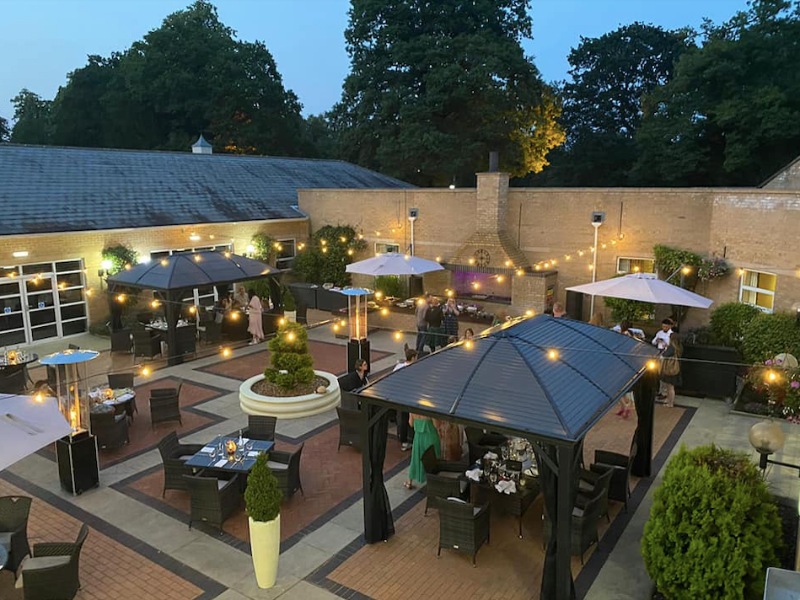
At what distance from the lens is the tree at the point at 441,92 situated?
1147 inches

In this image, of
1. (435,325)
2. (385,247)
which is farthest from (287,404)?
(385,247)

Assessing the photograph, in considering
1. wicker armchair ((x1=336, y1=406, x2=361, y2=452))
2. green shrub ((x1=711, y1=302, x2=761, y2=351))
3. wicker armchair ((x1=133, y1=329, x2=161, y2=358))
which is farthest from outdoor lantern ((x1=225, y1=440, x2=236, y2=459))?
green shrub ((x1=711, y1=302, x2=761, y2=351))

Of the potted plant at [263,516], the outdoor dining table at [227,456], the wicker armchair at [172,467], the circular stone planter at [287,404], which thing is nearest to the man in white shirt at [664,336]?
the circular stone planter at [287,404]

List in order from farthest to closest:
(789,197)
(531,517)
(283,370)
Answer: (789,197) < (283,370) < (531,517)

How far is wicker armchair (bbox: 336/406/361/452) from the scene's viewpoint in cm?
1017

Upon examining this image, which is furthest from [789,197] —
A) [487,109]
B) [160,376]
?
[487,109]

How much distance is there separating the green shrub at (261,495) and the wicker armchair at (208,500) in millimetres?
A: 1287

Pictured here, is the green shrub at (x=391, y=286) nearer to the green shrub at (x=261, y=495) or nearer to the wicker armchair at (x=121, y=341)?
the wicker armchair at (x=121, y=341)

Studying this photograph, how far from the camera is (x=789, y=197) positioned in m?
13.3

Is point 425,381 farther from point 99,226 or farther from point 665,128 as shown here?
point 665,128

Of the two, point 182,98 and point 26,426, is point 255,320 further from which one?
point 182,98

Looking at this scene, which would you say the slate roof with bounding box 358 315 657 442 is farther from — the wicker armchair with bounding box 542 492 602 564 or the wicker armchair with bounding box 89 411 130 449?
the wicker armchair with bounding box 89 411 130 449

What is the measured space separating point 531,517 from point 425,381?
2691mm

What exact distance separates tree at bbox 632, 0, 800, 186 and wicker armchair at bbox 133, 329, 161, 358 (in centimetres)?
2648
